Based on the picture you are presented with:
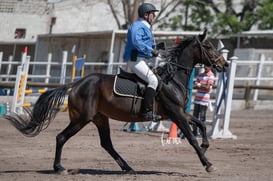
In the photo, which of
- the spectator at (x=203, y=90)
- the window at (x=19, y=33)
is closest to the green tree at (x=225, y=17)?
the window at (x=19, y=33)

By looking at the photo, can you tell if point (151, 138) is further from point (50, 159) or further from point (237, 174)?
point (237, 174)

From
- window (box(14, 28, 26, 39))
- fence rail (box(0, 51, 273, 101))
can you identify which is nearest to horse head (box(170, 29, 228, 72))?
fence rail (box(0, 51, 273, 101))

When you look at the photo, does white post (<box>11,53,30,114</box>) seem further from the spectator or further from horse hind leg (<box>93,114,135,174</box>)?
horse hind leg (<box>93,114,135,174</box>)

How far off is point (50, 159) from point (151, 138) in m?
4.43

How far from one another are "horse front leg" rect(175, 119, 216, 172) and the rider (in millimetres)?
487

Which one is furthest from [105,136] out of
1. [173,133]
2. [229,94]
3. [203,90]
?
[229,94]

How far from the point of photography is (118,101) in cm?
1216

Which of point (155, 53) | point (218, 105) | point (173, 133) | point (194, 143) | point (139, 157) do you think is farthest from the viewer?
point (218, 105)

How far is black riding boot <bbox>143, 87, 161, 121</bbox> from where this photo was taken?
12.0 metres

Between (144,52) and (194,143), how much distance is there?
1.63 m

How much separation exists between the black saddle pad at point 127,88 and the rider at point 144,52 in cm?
15

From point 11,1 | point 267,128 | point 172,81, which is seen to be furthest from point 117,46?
point 172,81

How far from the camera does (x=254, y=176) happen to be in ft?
38.7

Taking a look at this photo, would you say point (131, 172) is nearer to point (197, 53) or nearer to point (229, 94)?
point (197, 53)
